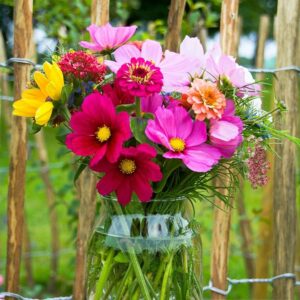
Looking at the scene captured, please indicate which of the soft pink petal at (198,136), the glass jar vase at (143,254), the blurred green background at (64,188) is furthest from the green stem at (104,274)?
the blurred green background at (64,188)

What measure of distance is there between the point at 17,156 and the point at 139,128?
48 cm

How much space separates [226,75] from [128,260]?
312 mm

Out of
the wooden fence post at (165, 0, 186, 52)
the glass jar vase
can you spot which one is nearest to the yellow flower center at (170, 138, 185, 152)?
the glass jar vase

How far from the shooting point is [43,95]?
965 mm

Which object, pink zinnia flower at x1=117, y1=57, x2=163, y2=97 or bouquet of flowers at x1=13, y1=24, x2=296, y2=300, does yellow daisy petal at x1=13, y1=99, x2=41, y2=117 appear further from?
pink zinnia flower at x1=117, y1=57, x2=163, y2=97

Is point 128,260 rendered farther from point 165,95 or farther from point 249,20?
point 249,20

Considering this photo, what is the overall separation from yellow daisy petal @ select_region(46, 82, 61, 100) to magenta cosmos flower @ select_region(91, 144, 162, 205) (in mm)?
116

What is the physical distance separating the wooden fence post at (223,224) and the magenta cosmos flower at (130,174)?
491mm

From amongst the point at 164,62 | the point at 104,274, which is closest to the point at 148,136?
the point at 164,62

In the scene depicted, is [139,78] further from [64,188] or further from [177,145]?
[64,188]

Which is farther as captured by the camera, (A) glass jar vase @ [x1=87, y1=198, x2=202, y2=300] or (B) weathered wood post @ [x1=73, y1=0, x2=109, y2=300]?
(B) weathered wood post @ [x1=73, y1=0, x2=109, y2=300]

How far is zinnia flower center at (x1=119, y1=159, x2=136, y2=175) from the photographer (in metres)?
0.92

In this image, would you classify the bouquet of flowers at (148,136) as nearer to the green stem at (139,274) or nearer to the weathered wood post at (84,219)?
the green stem at (139,274)

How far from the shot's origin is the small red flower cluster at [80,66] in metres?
0.95
